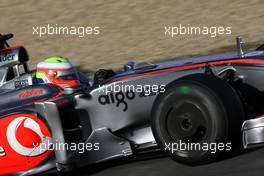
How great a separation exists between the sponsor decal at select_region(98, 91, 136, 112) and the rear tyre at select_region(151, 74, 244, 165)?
0.42 metres

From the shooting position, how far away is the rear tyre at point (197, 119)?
471 cm

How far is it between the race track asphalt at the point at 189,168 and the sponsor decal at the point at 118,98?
0.55 metres

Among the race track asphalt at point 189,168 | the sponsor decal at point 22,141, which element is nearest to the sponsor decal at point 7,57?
the sponsor decal at point 22,141

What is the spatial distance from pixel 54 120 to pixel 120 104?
0.61 metres

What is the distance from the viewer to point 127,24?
14.9 m

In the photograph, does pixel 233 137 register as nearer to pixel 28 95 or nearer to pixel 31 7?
pixel 28 95

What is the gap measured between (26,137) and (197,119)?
1722mm

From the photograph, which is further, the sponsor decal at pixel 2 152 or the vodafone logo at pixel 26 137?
the sponsor decal at pixel 2 152

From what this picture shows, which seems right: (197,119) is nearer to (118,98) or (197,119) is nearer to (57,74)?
(118,98)

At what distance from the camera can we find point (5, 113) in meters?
5.77

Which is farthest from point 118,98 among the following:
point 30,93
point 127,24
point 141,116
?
point 127,24

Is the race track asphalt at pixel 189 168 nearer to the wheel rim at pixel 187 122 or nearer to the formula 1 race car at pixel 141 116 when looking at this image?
the formula 1 race car at pixel 141 116

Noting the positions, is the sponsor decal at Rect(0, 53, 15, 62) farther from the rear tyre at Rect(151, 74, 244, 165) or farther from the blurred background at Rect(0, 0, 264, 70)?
the blurred background at Rect(0, 0, 264, 70)

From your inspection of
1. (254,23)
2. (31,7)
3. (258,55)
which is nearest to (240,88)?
(258,55)
